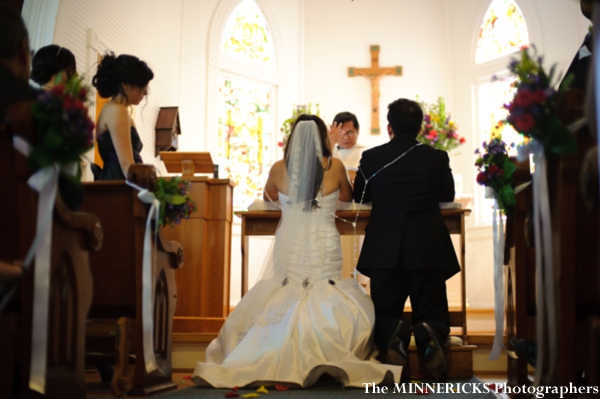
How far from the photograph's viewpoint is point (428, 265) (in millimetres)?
3908

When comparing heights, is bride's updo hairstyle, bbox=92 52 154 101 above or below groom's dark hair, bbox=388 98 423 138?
above

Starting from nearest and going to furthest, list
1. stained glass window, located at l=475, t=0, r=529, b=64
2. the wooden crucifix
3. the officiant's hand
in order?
the officiant's hand < stained glass window, located at l=475, t=0, r=529, b=64 < the wooden crucifix

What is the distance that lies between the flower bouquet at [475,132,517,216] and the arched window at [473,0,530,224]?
24.4ft

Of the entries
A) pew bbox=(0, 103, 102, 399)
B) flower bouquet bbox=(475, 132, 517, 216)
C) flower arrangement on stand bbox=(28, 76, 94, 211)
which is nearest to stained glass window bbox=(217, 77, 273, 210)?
flower bouquet bbox=(475, 132, 517, 216)

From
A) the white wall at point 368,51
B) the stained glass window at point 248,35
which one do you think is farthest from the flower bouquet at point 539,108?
the white wall at point 368,51

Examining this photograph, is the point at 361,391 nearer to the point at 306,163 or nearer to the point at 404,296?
the point at 404,296

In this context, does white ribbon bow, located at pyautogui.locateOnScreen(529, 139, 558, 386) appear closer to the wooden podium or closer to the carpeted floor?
the carpeted floor

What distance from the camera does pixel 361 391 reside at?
11.0 ft

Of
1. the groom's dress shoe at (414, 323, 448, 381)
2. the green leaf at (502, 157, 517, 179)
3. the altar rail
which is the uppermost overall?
the green leaf at (502, 157, 517, 179)

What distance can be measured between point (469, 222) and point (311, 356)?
768 cm

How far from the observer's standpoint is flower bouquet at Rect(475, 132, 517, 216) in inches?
127

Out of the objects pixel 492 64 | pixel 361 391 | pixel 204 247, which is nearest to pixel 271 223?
pixel 204 247

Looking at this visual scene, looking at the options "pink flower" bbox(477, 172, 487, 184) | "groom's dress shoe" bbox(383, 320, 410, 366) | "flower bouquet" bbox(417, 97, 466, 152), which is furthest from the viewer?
"flower bouquet" bbox(417, 97, 466, 152)

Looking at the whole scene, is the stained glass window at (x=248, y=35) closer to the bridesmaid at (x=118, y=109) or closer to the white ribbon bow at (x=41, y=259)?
the bridesmaid at (x=118, y=109)
